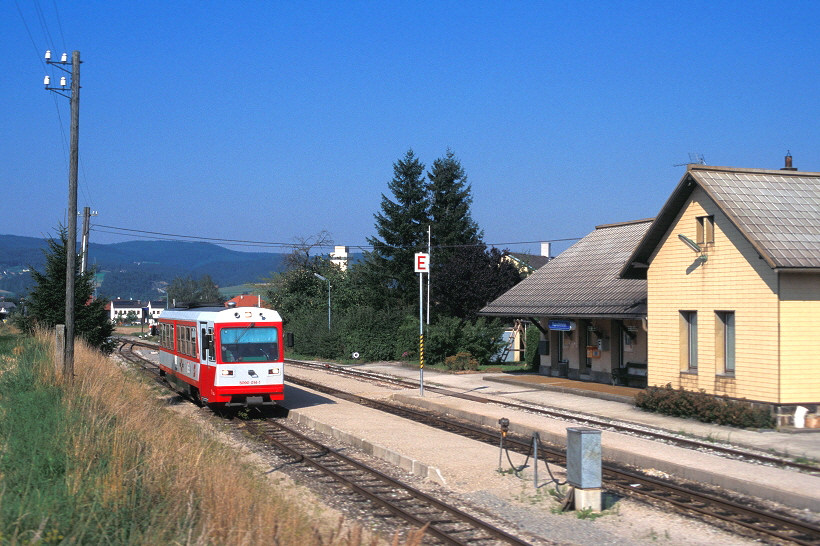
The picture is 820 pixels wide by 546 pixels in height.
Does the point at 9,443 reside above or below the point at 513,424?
above

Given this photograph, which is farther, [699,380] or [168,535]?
[699,380]

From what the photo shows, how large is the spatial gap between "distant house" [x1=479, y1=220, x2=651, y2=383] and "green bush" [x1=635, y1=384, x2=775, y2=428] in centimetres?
318

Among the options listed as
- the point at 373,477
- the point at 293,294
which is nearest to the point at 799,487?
the point at 373,477

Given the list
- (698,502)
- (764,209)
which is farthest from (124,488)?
(764,209)

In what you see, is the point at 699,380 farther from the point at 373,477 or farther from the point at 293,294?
the point at 293,294

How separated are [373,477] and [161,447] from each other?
408 cm

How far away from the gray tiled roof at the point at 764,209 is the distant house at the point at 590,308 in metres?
2.93

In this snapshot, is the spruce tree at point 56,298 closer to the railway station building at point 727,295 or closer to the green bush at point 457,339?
the green bush at point 457,339

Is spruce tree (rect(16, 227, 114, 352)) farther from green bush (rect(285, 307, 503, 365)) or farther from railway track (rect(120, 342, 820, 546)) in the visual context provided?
railway track (rect(120, 342, 820, 546))

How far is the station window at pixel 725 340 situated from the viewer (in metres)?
18.3

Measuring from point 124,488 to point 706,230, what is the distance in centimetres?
1611

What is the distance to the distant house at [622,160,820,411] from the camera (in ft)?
55.3

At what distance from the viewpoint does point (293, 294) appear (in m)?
55.3

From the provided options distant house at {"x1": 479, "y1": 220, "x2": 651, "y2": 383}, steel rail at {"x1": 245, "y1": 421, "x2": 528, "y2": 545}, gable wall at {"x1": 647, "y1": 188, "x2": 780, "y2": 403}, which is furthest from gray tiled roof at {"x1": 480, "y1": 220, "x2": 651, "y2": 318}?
steel rail at {"x1": 245, "y1": 421, "x2": 528, "y2": 545}
